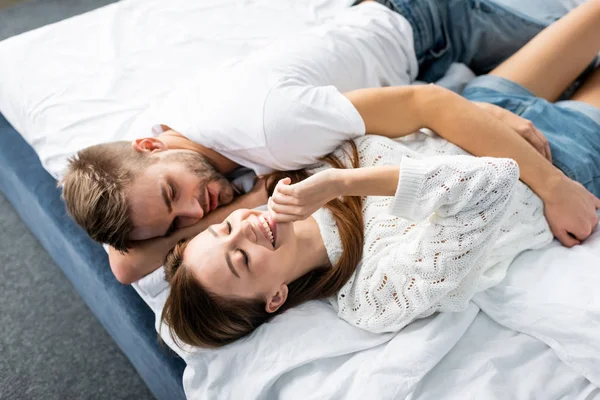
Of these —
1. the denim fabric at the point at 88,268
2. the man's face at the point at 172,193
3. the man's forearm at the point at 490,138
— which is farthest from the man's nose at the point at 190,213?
the man's forearm at the point at 490,138

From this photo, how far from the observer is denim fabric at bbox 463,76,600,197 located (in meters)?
1.19

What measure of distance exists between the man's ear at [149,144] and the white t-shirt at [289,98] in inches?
2.3

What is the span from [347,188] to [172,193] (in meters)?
0.39

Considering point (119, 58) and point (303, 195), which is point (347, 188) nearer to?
point (303, 195)

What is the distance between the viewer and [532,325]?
0.95m

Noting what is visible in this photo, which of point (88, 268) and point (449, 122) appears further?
point (88, 268)

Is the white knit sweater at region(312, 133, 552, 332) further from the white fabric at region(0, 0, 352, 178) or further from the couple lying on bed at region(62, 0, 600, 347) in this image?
the white fabric at region(0, 0, 352, 178)

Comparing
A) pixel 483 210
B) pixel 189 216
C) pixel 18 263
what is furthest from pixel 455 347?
pixel 18 263

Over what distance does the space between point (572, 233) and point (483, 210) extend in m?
0.31

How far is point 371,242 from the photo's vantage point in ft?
3.49

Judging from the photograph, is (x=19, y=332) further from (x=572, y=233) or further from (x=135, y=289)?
(x=572, y=233)

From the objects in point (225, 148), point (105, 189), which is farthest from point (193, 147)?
point (105, 189)

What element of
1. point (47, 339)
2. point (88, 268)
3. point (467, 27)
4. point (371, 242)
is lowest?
point (47, 339)

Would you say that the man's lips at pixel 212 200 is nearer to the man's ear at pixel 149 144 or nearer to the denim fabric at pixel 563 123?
the man's ear at pixel 149 144
